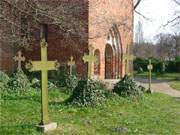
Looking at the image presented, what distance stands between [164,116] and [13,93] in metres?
5.32

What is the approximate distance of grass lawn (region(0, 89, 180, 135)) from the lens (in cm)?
1116

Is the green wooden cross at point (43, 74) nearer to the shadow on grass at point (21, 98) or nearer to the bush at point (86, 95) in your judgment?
the bush at point (86, 95)

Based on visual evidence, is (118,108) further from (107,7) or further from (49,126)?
(107,7)

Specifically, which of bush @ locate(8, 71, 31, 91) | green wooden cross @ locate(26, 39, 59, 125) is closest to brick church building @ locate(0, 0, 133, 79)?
bush @ locate(8, 71, 31, 91)

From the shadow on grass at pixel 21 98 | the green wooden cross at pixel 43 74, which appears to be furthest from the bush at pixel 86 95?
the green wooden cross at pixel 43 74

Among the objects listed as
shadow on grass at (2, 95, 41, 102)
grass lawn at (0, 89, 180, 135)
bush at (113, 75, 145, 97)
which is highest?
bush at (113, 75, 145, 97)

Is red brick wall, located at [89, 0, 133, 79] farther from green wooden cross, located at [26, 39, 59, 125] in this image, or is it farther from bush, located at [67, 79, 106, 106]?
green wooden cross, located at [26, 39, 59, 125]

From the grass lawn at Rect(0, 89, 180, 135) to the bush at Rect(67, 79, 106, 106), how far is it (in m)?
0.28

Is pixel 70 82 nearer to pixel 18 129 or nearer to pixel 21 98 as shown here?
pixel 21 98

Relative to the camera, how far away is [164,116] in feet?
46.6

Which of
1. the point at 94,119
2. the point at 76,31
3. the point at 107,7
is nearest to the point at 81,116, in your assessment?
the point at 94,119

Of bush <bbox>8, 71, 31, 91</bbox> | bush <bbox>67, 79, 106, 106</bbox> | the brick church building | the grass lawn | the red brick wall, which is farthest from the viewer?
the red brick wall

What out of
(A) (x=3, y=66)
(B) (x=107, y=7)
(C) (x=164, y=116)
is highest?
(B) (x=107, y=7)

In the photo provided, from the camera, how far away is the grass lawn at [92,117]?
36.6 ft
